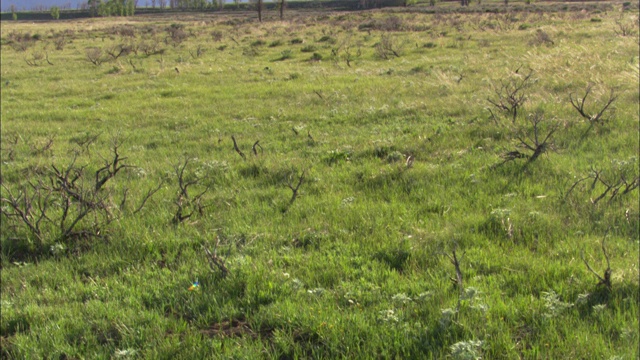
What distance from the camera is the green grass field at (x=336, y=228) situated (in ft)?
11.8

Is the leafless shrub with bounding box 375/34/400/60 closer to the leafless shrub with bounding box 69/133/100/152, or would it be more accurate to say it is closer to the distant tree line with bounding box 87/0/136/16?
the leafless shrub with bounding box 69/133/100/152

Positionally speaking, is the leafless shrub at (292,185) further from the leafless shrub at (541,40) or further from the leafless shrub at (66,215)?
the leafless shrub at (541,40)

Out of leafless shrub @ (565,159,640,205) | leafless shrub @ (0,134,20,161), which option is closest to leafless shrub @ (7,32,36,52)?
leafless shrub @ (0,134,20,161)

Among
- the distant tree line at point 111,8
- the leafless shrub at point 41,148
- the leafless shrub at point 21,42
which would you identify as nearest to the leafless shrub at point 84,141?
the leafless shrub at point 41,148

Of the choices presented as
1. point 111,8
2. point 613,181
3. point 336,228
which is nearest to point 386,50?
point 613,181

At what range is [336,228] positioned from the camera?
5379 mm

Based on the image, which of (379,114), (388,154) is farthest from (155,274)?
(379,114)

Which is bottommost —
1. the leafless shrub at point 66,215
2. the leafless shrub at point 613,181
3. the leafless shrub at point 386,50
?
the leafless shrub at point 66,215

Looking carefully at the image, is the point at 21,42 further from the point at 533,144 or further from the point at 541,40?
the point at 533,144

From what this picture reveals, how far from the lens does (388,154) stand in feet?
25.7

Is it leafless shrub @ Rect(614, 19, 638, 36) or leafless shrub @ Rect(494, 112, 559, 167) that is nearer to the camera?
leafless shrub @ Rect(494, 112, 559, 167)

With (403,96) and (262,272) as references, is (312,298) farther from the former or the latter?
(403,96)

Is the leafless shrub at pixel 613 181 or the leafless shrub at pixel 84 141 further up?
the leafless shrub at pixel 613 181

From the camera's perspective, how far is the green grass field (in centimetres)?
360
